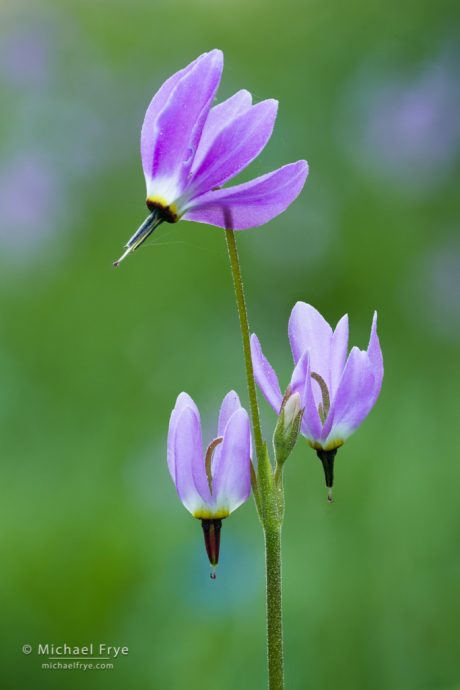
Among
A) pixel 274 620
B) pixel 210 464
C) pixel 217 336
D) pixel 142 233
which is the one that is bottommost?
pixel 274 620

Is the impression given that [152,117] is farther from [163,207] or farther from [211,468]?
[211,468]

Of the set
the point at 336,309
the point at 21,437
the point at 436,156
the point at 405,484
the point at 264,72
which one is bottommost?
the point at 405,484

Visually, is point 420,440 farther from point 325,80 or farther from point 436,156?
point 325,80

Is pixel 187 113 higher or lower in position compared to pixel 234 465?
higher

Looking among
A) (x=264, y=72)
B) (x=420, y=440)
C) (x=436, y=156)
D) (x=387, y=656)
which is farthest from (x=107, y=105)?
(x=387, y=656)

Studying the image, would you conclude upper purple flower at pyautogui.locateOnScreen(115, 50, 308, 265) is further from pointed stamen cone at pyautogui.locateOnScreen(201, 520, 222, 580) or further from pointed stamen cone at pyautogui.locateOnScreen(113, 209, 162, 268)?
pointed stamen cone at pyautogui.locateOnScreen(201, 520, 222, 580)

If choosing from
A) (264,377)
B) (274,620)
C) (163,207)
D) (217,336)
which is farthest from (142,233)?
(217,336)

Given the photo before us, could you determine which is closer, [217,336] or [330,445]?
[330,445]
